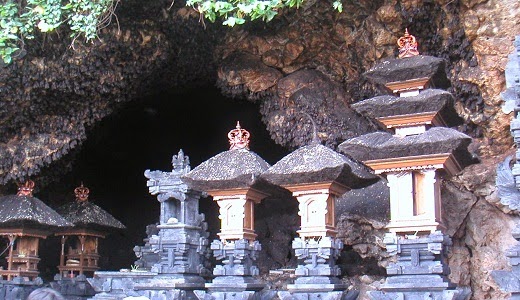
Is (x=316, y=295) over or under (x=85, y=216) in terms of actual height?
under

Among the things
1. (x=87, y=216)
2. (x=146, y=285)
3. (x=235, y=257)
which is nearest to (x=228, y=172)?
(x=235, y=257)

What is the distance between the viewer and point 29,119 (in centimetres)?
1280

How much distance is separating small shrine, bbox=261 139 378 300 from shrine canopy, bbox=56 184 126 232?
6.56 m

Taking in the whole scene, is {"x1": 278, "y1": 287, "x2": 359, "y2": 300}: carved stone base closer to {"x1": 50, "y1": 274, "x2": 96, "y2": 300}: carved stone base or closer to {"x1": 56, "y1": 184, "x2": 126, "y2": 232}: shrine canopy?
{"x1": 50, "y1": 274, "x2": 96, "y2": 300}: carved stone base

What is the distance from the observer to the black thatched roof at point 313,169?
9.45m

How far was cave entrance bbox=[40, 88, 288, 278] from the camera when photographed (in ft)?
55.8

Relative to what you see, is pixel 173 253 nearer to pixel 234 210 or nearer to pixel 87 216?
pixel 234 210

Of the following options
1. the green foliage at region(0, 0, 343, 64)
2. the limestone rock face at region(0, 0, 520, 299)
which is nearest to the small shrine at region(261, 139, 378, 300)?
the limestone rock face at region(0, 0, 520, 299)

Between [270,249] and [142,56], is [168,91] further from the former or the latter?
[270,249]

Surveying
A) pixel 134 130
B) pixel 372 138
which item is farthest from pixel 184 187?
pixel 134 130

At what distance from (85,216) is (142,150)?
488cm

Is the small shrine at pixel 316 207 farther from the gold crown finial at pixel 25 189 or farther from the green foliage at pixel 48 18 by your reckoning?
the gold crown finial at pixel 25 189

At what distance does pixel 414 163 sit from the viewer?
360 inches

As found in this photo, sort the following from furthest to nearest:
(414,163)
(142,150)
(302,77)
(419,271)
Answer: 1. (142,150)
2. (302,77)
3. (414,163)
4. (419,271)
